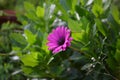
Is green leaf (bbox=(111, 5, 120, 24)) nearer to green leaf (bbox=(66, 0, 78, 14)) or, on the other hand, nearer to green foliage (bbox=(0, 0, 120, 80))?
green foliage (bbox=(0, 0, 120, 80))

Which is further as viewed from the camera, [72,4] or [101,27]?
[72,4]

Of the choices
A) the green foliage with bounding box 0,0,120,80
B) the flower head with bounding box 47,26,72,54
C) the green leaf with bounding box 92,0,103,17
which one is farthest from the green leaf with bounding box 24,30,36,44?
the green leaf with bounding box 92,0,103,17

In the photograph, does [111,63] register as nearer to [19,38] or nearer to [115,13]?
[115,13]

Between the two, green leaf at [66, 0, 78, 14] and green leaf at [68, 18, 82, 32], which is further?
green leaf at [66, 0, 78, 14]

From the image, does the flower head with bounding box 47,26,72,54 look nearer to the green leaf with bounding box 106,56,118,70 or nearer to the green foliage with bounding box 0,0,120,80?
the green foliage with bounding box 0,0,120,80

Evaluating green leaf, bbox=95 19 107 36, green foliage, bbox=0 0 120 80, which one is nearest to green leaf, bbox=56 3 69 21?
green foliage, bbox=0 0 120 80

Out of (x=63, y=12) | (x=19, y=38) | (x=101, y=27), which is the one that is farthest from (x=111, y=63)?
(x=19, y=38)

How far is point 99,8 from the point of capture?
41.5 inches

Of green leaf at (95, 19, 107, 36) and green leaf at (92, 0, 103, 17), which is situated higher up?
green leaf at (92, 0, 103, 17)

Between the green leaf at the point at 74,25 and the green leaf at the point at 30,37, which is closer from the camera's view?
the green leaf at the point at 74,25

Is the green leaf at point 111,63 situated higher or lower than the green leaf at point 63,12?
lower

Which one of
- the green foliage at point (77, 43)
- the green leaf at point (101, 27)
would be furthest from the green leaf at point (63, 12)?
the green leaf at point (101, 27)

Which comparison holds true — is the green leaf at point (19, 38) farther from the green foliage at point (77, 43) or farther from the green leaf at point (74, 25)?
the green leaf at point (74, 25)

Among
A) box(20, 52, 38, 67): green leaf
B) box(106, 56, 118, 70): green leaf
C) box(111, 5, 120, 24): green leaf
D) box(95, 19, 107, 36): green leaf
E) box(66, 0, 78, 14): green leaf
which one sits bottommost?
box(106, 56, 118, 70): green leaf
